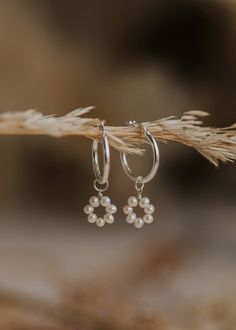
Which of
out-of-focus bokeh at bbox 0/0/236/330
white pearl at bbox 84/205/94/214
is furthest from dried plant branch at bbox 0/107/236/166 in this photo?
out-of-focus bokeh at bbox 0/0/236/330

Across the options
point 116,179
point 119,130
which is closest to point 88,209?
point 119,130

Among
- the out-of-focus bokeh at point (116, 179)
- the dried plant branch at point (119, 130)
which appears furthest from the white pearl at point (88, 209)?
the out-of-focus bokeh at point (116, 179)

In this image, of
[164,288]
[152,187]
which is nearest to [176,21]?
[152,187]

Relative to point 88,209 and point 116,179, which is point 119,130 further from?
point 116,179

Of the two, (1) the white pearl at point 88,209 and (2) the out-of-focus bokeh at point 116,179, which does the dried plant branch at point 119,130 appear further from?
(2) the out-of-focus bokeh at point 116,179

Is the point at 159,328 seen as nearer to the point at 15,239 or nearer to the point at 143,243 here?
the point at 143,243

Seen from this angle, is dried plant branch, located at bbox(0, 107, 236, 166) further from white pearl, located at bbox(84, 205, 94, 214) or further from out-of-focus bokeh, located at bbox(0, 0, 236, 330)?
out-of-focus bokeh, located at bbox(0, 0, 236, 330)
